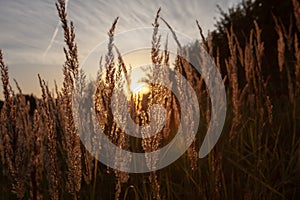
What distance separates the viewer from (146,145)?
1318 millimetres

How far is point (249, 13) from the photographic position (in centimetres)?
1345

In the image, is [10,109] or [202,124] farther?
[202,124]

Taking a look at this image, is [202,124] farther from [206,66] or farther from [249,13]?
[249,13]

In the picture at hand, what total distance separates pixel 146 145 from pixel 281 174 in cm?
153

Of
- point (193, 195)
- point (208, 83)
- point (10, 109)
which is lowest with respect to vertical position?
point (193, 195)

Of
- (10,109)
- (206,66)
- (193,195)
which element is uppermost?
(206,66)

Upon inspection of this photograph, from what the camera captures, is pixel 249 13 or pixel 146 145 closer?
pixel 146 145

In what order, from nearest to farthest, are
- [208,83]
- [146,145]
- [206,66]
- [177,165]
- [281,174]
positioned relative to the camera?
[146,145] → [208,83] → [206,66] → [281,174] → [177,165]

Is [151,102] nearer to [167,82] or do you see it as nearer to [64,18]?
[167,82]

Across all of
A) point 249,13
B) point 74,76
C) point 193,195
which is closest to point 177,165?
point 193,195

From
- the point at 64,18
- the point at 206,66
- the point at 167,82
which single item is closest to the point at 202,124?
the point at 206,66

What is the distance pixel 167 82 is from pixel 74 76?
461 mm

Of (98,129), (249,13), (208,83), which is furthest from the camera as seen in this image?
(249,13)

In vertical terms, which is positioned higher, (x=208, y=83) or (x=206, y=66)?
(x=206, y=66)
